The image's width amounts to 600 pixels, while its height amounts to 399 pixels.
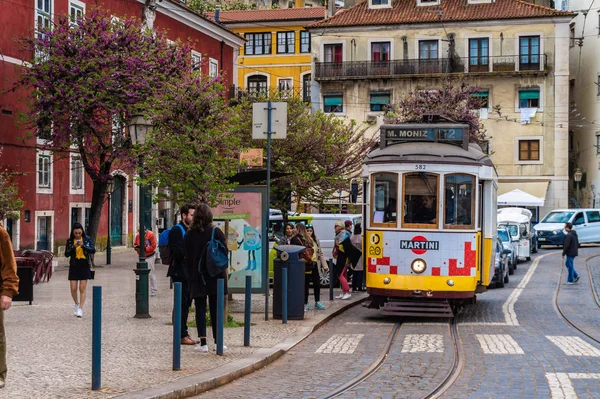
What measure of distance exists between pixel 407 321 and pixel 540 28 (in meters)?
43.3

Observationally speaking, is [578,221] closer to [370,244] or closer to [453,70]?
[453,70]

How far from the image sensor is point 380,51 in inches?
2397

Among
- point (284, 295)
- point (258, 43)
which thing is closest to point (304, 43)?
point (258, 43)

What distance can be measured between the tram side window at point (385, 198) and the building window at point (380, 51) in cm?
4278

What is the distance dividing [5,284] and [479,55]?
172 ft

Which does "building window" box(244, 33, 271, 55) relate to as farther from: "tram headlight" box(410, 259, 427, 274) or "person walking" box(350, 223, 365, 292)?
"tram headlight" box(410, 259, 427, 274)

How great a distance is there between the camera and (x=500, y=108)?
58.6 metres

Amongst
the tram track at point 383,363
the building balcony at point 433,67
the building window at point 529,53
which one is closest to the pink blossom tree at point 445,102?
the building balcony at point 433,67

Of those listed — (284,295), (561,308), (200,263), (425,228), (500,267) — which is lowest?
(561,308)

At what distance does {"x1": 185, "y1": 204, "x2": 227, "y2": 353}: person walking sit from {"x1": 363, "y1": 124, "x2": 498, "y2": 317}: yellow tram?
5.85m

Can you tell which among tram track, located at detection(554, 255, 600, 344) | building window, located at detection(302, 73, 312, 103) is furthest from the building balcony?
tram track, located at detection(554, 255, 600, 344)

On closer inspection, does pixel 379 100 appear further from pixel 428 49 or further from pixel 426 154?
pixel 426 154

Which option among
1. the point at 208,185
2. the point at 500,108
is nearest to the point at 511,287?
the point at 208,185

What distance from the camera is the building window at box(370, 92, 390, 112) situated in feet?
198
